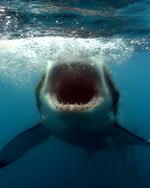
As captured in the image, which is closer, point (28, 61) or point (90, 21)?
point (90, 21)

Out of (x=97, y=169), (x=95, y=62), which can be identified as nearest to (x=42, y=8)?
(x=95, y=62)

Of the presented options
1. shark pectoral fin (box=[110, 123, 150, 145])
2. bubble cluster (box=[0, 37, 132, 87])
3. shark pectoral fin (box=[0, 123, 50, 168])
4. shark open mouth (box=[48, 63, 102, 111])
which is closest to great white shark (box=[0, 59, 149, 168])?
shark open mouth (box=[48, 63, 102, 111])

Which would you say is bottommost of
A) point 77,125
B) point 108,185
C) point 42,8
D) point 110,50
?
point 108,185

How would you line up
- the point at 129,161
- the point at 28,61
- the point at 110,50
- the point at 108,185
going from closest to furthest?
the point at 129,161
the point at 108,185
the point at 110,50
the point at 28,61

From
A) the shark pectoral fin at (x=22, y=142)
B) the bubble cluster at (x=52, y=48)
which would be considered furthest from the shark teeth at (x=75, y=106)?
the bubble cluster at (x=52, y=48)

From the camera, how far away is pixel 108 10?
9.85 meters

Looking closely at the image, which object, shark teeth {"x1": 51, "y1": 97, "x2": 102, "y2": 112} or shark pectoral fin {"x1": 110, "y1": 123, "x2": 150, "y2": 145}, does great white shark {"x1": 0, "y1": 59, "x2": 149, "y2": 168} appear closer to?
shark teeth {"x1": 51, "y1": 97, "x2": 102, "y2": 112}

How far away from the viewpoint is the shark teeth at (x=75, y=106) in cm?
509

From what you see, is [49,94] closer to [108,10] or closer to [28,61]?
[108,10]

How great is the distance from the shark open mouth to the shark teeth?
21 mm

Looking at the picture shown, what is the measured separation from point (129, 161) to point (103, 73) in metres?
5.08

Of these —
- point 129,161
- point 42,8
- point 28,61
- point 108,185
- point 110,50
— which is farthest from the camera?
point 28,61

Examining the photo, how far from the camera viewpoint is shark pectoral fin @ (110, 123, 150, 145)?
7.02 metres

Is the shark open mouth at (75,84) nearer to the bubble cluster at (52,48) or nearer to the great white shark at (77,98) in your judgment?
the great white shark at (77,98)
